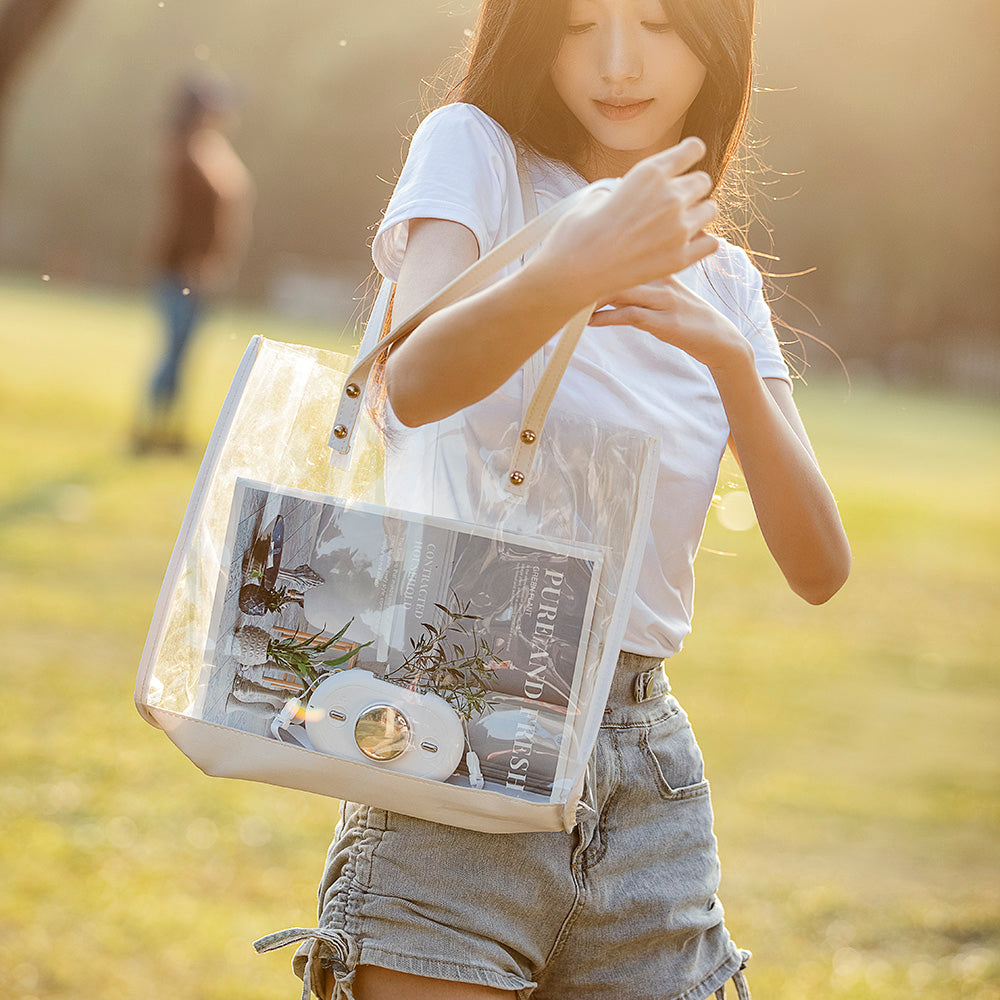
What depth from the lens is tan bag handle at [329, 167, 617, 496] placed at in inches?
38.6

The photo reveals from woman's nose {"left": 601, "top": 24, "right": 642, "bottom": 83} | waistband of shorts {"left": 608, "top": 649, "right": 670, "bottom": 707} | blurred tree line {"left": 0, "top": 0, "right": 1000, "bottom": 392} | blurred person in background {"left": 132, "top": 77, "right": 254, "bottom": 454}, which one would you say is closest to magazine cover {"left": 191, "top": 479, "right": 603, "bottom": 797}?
waistband of shorts {"left": 608, "top": 649, "right": 670, "bottom": 707}

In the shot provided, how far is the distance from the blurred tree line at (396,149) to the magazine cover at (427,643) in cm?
1485

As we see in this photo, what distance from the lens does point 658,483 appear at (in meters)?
1.22

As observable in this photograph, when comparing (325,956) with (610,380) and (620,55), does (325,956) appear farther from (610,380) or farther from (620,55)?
(620,55)

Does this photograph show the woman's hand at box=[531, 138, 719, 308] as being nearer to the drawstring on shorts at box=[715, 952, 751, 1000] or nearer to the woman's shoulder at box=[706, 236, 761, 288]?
the woman's shoulder at box=[706, 236, 761, 288]

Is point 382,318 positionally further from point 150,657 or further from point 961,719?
point 961,719

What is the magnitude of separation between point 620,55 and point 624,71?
0.05 feet

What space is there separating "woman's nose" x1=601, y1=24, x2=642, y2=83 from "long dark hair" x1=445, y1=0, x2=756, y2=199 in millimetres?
41

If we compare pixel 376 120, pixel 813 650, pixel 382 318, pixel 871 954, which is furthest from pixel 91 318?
pixel 382 318

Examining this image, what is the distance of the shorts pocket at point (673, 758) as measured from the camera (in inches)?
48.9

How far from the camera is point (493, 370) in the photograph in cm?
98

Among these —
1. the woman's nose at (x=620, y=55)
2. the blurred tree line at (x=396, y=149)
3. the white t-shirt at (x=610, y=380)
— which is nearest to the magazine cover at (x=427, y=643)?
the white t-shirt at (x=610, y=380)

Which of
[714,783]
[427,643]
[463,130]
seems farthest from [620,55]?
[714,783]

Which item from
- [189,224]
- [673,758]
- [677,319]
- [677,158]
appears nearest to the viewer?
[677,158]
